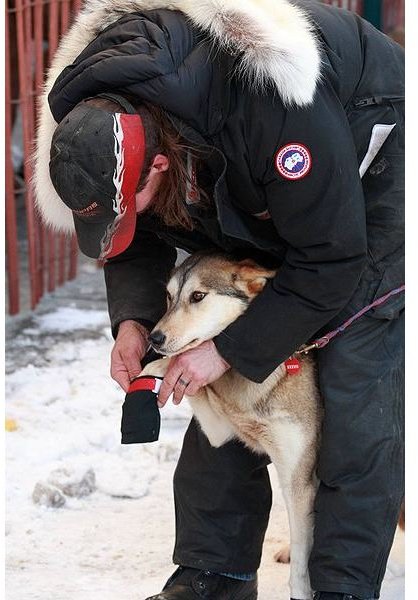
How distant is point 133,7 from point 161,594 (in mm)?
1435

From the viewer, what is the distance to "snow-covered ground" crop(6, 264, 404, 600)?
300cm

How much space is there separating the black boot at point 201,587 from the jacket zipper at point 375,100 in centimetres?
124

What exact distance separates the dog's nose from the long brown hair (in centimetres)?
27

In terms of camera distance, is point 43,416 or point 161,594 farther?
point 43,416

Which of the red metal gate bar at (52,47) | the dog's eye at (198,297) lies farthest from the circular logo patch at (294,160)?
the red metal gate bar at (52,47)

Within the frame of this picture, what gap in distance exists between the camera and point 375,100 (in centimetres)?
240

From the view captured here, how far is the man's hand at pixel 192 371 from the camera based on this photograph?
2.42 meters

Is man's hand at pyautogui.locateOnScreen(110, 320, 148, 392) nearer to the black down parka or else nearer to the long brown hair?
the black down parka

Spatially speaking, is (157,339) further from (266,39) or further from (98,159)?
(266,39)

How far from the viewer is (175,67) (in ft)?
7.02

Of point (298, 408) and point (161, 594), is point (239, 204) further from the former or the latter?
point (161, 594)

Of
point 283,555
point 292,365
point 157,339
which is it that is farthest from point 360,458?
point 283,555

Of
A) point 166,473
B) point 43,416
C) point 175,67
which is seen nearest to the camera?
point 175,67
